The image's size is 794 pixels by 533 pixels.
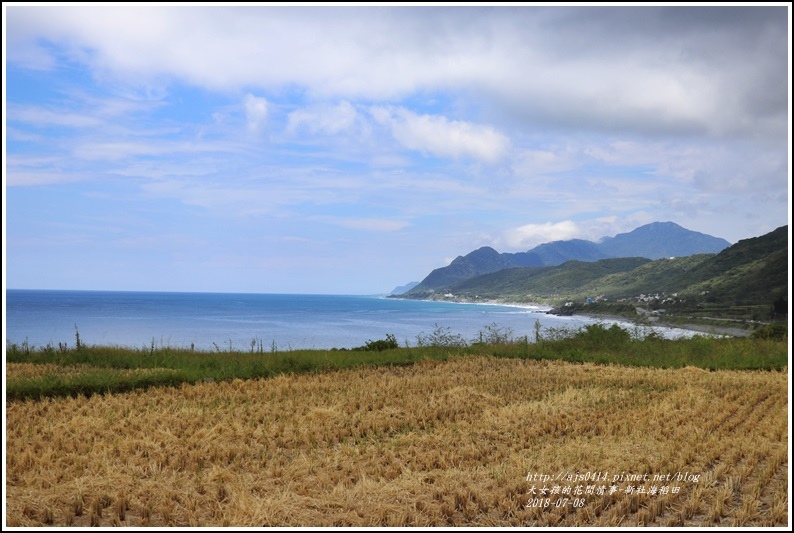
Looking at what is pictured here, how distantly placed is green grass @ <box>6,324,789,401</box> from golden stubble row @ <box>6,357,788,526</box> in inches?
39.9

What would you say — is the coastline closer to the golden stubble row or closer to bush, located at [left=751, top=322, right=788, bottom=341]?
bush, located at [left=751, top=322, right=788, bottom=341]

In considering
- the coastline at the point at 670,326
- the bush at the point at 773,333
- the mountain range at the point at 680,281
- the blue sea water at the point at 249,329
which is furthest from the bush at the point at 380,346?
the bush at the point at 773,333

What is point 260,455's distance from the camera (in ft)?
24.1

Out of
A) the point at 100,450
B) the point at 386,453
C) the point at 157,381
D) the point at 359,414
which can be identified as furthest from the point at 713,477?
the point at 157,381

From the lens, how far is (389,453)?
7184 millimetres

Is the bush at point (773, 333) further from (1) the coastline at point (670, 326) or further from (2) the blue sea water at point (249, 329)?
(2) the blue sea water at point (249, 329)

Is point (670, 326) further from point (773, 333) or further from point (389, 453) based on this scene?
point (389, 453)

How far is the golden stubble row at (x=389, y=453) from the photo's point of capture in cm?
522

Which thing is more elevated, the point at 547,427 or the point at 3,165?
the point at 3,165

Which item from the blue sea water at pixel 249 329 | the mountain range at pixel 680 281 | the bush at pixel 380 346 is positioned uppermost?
the mountain range at pixel 680 281

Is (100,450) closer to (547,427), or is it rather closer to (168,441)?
(168,441)

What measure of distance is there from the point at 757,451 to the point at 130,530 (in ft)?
23.4

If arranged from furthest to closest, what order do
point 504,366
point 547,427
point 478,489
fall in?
point 504,366 → point 547,427 → point 478,489

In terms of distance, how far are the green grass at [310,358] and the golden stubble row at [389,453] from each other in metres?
1.01
